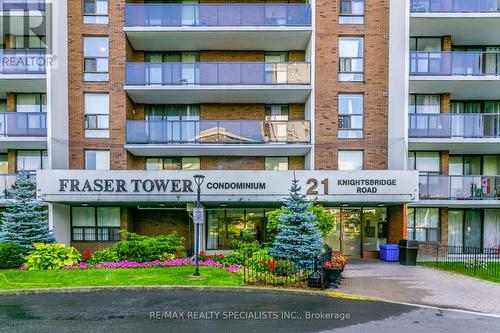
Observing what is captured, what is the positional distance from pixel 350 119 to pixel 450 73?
5.55 m

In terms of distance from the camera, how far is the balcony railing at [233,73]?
60.0ft

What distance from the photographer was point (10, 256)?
14.3 m

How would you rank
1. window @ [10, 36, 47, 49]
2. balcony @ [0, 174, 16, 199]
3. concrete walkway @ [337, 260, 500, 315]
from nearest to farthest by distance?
concrete walkway @ [337, 260, 500, 315], balcony @ [0, 174, 16, 199], window @ [10, 36, 47, 49]

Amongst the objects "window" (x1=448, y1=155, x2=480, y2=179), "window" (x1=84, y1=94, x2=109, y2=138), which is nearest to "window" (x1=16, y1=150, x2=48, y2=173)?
"window" (x1=84, y1=94, x2=109, y2=138)

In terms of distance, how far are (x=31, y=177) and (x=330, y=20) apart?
680 inches

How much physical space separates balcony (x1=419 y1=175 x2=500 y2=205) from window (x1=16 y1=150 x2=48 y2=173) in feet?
66.2

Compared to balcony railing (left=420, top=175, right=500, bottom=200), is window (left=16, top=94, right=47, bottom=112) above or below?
above

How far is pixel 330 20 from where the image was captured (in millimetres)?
18438

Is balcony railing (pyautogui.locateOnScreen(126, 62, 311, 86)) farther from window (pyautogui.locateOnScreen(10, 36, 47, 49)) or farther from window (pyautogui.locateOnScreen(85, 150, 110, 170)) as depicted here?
window (pyautogui.locateOnScreen(10, 36, 47, 49))

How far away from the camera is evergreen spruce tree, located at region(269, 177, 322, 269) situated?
12.0m

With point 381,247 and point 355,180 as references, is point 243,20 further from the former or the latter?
point 381,247

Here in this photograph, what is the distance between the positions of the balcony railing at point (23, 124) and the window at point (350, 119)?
15.3m

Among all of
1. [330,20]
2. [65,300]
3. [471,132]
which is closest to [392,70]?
[330,20]

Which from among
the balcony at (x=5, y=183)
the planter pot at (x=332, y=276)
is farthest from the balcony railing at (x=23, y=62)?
the planter pot at (x=332, y=276)
